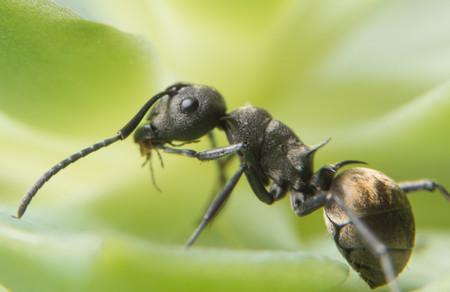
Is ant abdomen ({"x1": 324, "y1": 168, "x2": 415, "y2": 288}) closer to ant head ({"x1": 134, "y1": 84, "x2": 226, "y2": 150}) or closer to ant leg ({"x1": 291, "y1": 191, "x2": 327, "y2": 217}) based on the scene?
ant leg ({"x1": 291, "y1": 191, "x2": 327, "y2": 217})

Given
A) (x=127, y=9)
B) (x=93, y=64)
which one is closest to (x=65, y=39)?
(x=93, y=64)

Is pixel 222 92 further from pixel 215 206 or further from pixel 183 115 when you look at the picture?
pixel 215 206

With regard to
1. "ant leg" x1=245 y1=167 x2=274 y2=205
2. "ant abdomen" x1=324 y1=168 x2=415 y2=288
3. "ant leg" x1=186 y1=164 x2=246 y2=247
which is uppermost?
"ant leg" x1=186 y1=164 x2=246 y2=247

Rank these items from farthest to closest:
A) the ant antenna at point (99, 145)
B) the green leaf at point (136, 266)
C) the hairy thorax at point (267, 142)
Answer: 1. the hairy thorax at point (267, 142)
2. the ant antenna at point (99, 145)
3. the green leaf at point (136, 266)

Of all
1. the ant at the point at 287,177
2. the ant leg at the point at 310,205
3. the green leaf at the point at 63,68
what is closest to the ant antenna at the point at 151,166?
the ant at the point at 287,177

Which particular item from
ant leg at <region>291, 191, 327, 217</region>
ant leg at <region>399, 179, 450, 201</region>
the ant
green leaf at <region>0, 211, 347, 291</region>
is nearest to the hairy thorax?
the ant

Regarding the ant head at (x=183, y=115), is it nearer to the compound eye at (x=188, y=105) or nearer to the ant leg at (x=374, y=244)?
the compound eye at (x=188, y=105)
